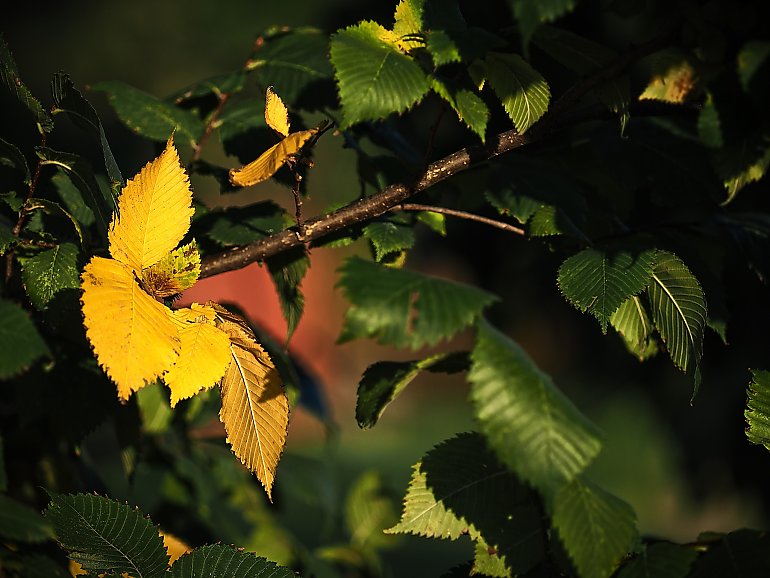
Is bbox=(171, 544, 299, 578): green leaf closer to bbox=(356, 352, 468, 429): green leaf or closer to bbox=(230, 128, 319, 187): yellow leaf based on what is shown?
bbox=(356, 352, 468, 429): green leaf

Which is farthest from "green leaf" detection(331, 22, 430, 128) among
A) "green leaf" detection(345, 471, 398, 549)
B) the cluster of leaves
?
"green leaf" detection(345, 471, 398, 549)

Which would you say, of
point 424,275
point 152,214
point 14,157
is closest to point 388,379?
point 424,275

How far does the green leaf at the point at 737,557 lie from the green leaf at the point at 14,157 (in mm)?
469

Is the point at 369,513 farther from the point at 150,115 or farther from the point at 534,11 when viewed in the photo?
the point at 534,11

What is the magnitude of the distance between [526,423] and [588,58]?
0.80ft

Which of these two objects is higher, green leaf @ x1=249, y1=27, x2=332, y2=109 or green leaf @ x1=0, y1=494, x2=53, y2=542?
green leaf @ x1=249, y1=27, x2=332, y2=109

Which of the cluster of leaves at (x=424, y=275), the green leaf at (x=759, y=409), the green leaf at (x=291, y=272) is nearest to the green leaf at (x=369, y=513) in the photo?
the cluster of leaves at (x=424, y=275)

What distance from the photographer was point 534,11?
0.37 metres

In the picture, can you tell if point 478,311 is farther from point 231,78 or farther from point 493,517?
point 231,78

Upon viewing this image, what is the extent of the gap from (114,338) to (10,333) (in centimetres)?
5

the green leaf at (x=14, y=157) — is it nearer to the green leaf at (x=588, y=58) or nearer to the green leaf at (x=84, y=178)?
the green leaf at (x=84, y=178)

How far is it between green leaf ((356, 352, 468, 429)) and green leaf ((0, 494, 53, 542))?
17cm

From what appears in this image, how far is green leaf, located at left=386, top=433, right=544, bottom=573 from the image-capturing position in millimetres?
462

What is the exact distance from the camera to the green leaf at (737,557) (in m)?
0.41
